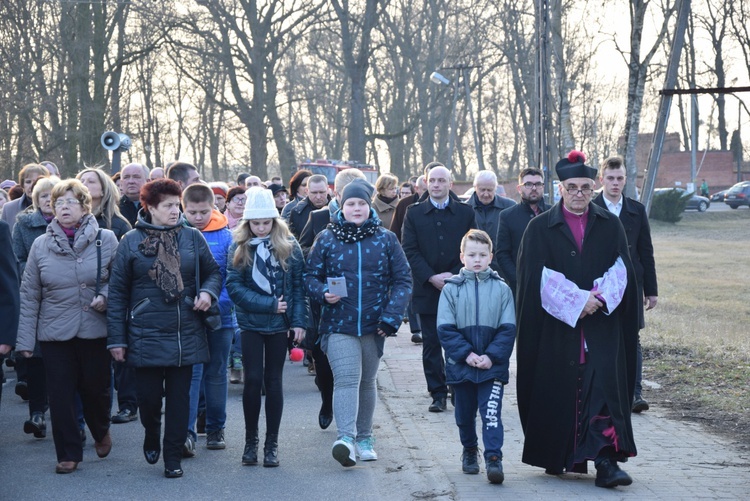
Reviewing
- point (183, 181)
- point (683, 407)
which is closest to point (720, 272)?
point (683, 407)

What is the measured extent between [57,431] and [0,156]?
88.5ft

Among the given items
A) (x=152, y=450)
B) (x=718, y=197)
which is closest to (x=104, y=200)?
(x=152, y=450)

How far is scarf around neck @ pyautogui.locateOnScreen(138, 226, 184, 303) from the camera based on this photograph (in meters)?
6.82

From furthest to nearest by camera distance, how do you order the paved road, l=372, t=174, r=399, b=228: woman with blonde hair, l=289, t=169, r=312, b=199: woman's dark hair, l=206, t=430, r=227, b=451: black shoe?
l=372, t=174, r=399, b=228: woman with blonde hair → l=289, t=169, r=312, b=199: woman's dark hair → l=206, t=430, r=227, b=451: black shoe → the paved road

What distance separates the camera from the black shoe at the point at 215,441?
7.80m

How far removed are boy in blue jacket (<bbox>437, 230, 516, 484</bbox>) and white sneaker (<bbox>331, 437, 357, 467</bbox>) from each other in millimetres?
709

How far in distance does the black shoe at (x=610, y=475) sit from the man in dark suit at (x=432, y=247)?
2882 millimetres

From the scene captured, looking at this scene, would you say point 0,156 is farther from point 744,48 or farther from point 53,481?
point 744,48

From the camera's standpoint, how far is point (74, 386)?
720cm

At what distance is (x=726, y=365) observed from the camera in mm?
11789

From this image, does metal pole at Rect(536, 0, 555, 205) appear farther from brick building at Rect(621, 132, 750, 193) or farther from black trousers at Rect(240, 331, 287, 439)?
brick building at Rect(621, 132, 750, 193)

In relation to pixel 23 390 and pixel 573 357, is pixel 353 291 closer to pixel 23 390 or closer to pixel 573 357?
pixel 573 357

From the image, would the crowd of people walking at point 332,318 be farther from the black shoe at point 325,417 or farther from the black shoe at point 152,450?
the black shoe at point 325,417

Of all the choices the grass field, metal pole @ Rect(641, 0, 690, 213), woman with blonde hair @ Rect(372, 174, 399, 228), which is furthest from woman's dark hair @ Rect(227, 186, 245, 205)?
the grass field
